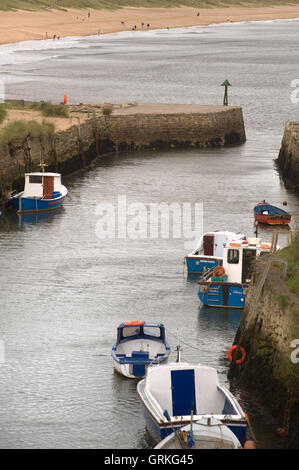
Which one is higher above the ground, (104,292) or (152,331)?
(152,331)

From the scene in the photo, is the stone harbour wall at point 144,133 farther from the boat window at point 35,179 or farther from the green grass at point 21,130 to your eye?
the boat window at point 35,179

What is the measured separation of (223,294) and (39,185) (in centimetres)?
1909

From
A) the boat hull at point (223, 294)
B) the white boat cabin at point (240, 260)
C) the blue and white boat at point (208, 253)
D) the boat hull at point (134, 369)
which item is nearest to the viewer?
the boat hull at point (134, 369)

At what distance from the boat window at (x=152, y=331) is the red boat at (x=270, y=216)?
1843cm

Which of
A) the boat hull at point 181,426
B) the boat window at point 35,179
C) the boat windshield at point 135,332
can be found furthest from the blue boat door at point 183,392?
the boat window at point 35,179

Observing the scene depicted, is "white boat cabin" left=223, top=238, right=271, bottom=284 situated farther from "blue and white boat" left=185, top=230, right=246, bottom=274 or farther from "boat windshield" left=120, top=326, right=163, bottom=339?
"boat windshield" left=120, top=326, right=163, bottom=339

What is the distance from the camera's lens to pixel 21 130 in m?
53.7

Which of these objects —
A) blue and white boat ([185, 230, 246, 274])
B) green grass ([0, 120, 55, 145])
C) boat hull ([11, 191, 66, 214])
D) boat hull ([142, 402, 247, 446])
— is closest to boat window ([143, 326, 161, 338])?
blue and white boat ([185, 230, 246, 274])

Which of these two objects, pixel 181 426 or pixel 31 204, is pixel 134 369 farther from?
pixel 31 204

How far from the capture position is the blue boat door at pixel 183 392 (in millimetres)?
22000

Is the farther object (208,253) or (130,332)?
(208,253)

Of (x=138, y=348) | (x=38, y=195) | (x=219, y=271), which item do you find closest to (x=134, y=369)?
(x=138, y=348)

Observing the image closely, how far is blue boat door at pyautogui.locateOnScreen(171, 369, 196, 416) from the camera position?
22.0 metres
